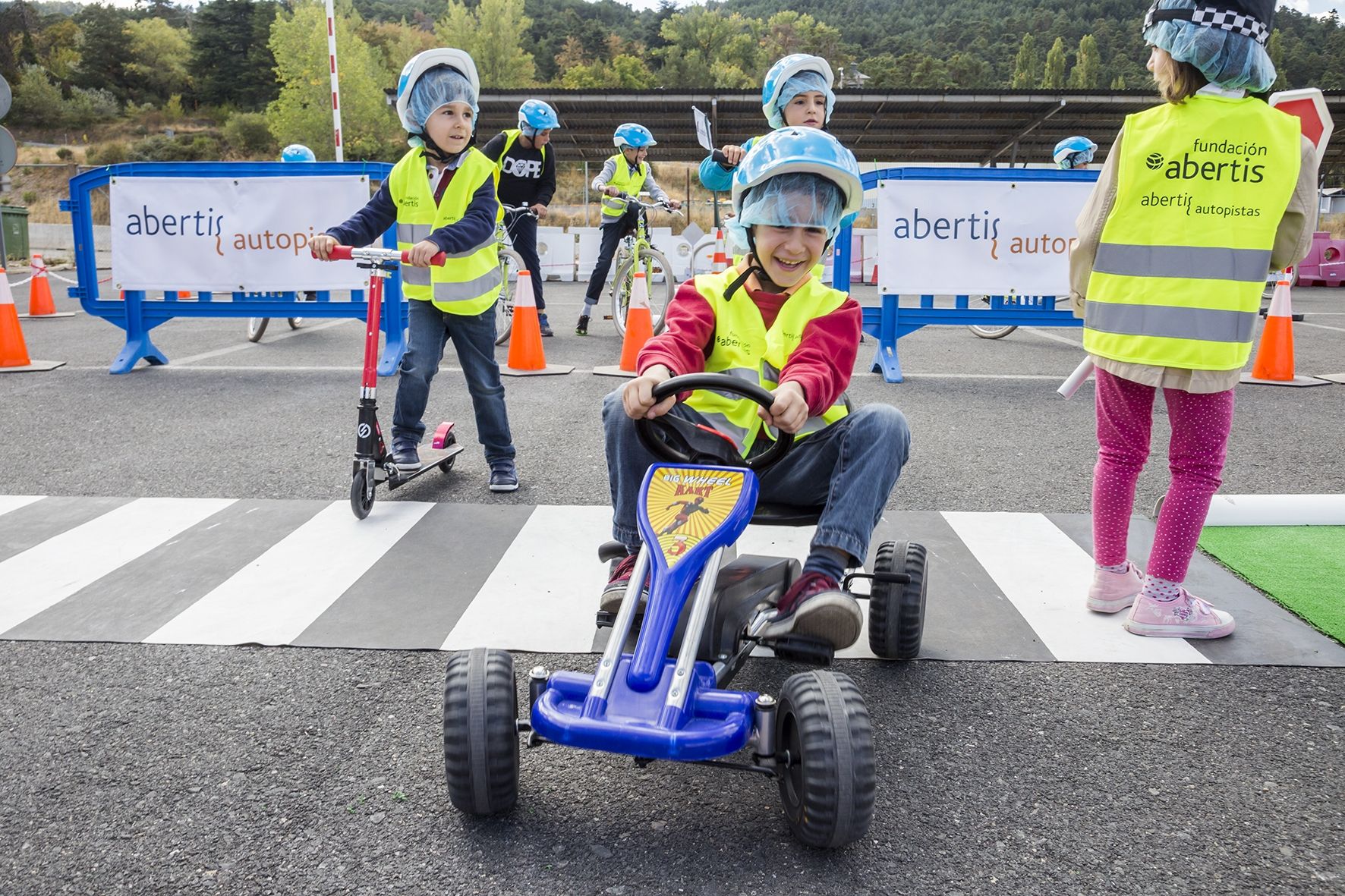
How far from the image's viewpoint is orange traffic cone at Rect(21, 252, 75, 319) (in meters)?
12.9

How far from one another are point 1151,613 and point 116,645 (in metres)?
3.09

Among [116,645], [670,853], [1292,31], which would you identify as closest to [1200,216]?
[670,853]

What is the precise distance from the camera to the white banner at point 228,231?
812 cm

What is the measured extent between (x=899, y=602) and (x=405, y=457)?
9.02 ft

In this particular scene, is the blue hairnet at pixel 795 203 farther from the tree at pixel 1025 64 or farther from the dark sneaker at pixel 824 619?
the tree at pixel 1025 64

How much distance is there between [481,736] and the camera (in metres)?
2.00

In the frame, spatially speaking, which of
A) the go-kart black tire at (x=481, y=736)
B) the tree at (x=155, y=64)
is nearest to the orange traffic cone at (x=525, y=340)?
the go-kart black tire at (x=481, y=736)

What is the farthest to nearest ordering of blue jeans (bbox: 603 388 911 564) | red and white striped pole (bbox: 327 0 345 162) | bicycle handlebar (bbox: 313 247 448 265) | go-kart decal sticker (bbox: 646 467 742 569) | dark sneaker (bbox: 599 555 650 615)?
1. red and white striped pole (bbox: 327 0 345 162)
2. bicycle handlebar (bbox: 313 247 448 265)
3. blue jeans (bbox: 603 388 911 564)
4. dark sneaker (bbox: 599 555 650 615)
5. go-kart decal sticker (bbox: 646 467 742 569)

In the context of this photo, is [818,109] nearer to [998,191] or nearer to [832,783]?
[998,191]

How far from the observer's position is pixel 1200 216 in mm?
2988

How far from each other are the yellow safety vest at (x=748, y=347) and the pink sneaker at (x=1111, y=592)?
1.13 meters

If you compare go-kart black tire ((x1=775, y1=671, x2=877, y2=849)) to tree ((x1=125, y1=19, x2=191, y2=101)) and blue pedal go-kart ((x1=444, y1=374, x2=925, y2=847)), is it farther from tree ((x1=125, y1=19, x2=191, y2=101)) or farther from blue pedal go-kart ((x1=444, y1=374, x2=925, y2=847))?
tree ((x1=125, y1=19, x2=191, y2=101))

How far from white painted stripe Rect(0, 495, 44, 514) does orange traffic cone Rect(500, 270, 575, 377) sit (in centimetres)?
398

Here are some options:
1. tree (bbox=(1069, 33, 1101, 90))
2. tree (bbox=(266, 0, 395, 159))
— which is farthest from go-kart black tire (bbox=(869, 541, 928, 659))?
tree (bbox=(1069, 33, 1101, 90))
